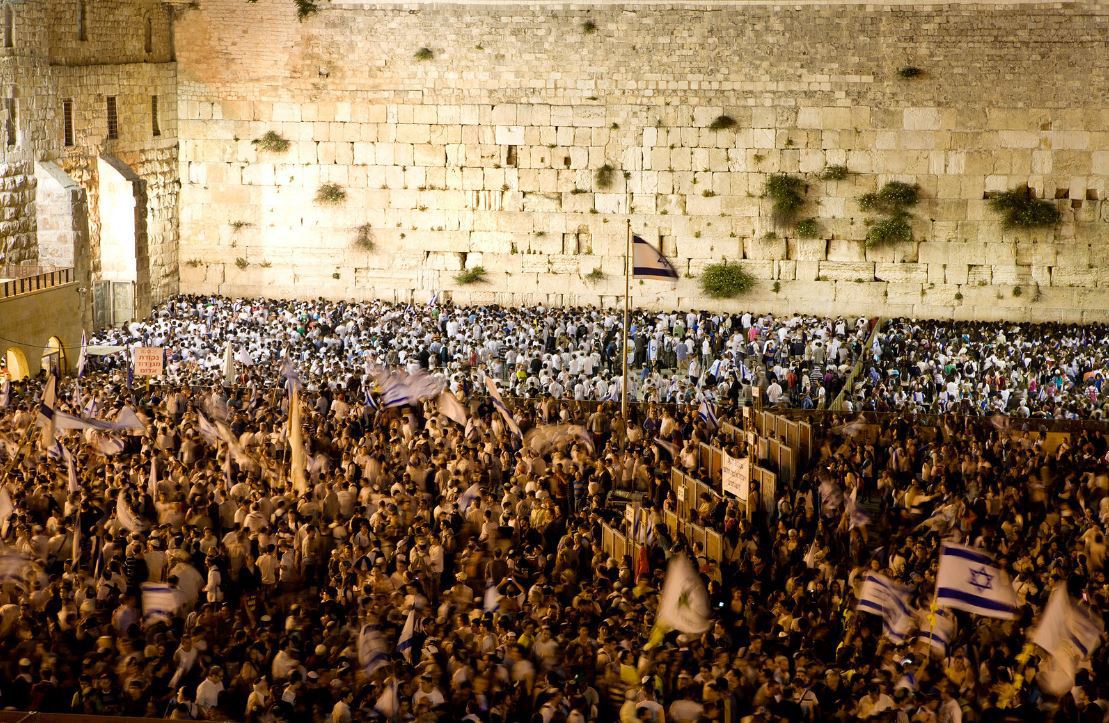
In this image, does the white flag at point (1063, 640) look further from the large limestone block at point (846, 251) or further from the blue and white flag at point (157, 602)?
the large limestone block at point (846, 251)

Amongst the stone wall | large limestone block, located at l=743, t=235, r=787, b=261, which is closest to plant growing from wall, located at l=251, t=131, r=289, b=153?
the stone wall

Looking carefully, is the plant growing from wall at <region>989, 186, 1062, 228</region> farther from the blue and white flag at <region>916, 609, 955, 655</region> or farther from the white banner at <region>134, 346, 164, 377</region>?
the blue and white flag at <region>916, 609, 955, 655</region>

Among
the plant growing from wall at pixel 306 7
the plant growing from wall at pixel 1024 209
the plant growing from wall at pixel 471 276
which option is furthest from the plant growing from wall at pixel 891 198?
the plant growing from wall at pixel 306 7

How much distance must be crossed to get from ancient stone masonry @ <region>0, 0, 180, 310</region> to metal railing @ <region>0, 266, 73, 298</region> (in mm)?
480

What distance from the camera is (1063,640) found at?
342 inches

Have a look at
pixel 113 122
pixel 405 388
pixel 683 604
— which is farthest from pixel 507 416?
pixel 113 122

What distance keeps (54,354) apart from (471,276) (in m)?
7.27

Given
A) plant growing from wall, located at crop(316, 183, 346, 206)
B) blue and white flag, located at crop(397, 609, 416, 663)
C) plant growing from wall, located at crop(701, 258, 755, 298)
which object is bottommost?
blue and white flag, located at crop(397, 609, 416, 663)

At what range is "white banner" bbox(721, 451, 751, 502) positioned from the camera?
1266cm

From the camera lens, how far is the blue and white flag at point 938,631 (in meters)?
9.22

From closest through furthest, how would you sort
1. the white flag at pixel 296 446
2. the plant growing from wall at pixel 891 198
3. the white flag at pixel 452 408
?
the white flag at pixel 296 446 < the white flag at pixel 452 408 < the plant growing from wall at pixel 891 198

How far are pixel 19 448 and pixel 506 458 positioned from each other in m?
4.78

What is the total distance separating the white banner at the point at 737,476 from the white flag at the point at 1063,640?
4082 millimetres

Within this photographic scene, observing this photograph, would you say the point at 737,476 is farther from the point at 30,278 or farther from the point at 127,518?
the point at 30,278
